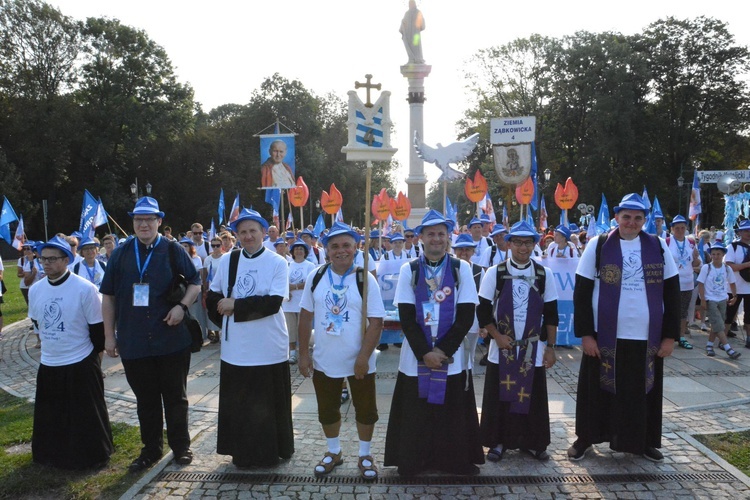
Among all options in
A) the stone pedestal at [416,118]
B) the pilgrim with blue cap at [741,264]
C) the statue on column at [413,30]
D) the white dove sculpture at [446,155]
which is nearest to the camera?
the pilgrim with blue cap at [741,264]

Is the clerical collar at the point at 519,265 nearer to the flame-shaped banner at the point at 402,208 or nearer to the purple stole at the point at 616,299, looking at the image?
the purple stole at the point at 616,299

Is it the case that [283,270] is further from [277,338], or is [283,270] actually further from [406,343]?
[406,343]

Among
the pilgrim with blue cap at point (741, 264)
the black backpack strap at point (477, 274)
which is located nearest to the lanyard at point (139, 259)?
the black backpack strap at point (477, 274)

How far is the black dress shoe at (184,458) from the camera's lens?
4578mm

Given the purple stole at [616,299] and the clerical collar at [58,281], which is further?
the clerical collar at [58,281]

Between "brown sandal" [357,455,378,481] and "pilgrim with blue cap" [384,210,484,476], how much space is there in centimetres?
13

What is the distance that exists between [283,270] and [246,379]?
0.93 meters

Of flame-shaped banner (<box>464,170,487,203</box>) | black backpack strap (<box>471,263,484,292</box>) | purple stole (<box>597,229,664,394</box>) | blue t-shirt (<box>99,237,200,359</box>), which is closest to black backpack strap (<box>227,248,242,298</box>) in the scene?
blue t-shirt (<box>99,237,200,359</box>)

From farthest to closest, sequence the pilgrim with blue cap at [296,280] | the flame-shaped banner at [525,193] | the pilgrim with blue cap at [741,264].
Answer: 1. the flame-shaped banner at [525,193]
2. the pilgrim with blue cap at [741,264]
3. the pilgrim with blue cap at [296,280]

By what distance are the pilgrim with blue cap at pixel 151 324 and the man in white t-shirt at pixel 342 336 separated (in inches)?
42.3

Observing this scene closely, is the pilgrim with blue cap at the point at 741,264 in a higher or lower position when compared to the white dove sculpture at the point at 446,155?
lower

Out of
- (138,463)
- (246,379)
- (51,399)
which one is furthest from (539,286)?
(51,399)

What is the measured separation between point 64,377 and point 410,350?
289 cm

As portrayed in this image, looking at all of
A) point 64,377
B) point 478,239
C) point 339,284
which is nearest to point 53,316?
point 64,377
